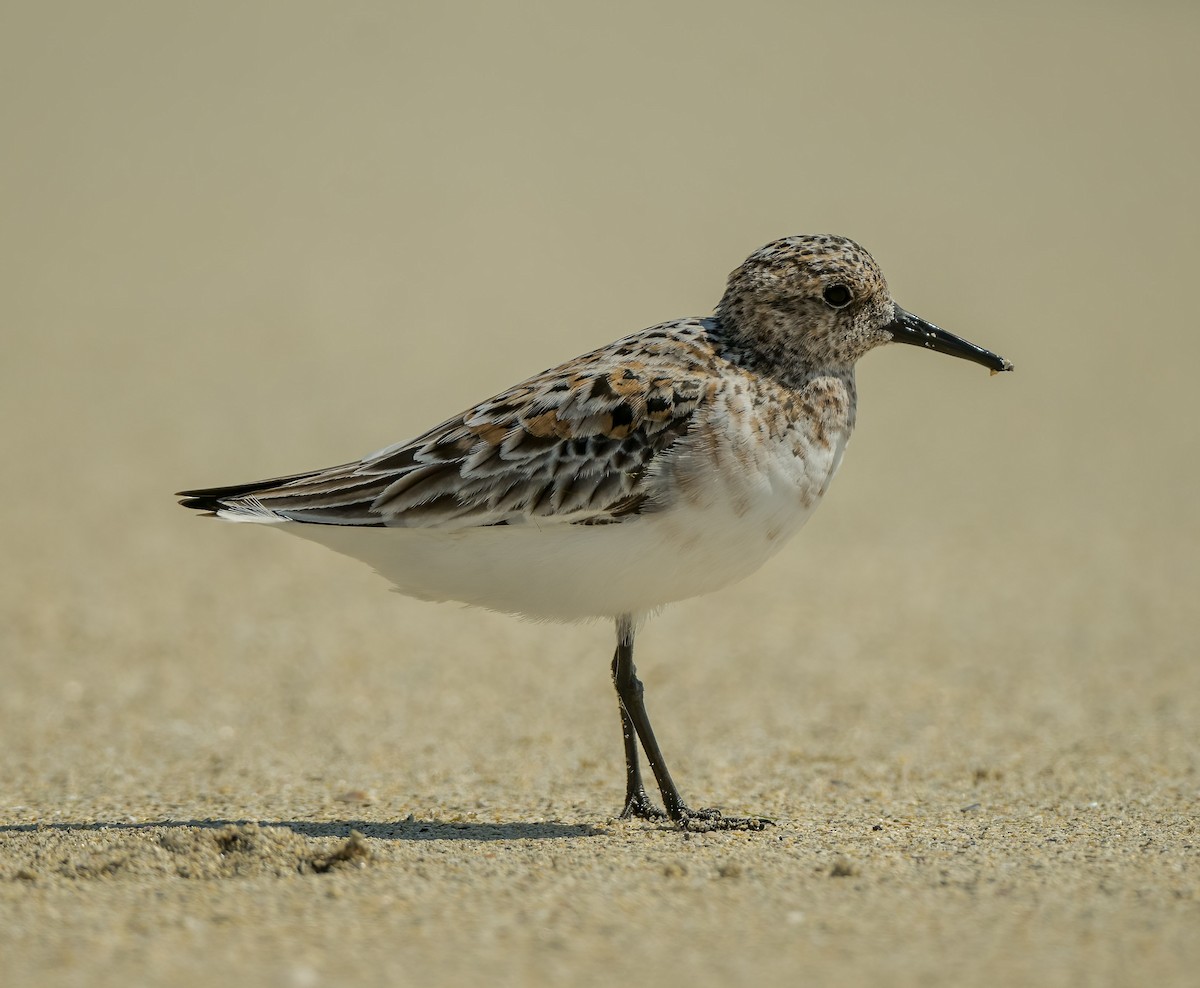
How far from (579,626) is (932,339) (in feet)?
11.0

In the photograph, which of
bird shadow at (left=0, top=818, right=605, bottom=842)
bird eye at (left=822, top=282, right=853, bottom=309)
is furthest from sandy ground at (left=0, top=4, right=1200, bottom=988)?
bird eye at (left=822, top=282, right=853, bottom=309)

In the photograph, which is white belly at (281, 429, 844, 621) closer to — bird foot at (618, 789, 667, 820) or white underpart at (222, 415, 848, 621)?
white underpart at (222, 415, 848, 621)

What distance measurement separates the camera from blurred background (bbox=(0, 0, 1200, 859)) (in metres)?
8.41

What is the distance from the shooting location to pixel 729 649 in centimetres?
931

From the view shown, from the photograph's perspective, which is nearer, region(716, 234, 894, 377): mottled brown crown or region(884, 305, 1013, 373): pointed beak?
region(716, 234, 894, 377): mottled brown crown

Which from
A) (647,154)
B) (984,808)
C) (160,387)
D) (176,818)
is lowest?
(176,818)

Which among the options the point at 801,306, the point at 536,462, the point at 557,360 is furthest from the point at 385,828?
the point at 557,360

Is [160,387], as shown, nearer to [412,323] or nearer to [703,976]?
[412,323]

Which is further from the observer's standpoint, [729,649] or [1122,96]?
[1122,96]

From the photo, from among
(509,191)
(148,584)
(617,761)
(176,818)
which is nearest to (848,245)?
(617,761)

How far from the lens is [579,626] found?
872 centimetres

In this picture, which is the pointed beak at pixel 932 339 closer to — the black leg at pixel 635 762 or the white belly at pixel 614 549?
the white belly at pixel 614 549

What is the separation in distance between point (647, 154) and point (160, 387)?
9690 mm

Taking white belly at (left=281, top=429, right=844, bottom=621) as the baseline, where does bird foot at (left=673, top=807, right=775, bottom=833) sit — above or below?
below
